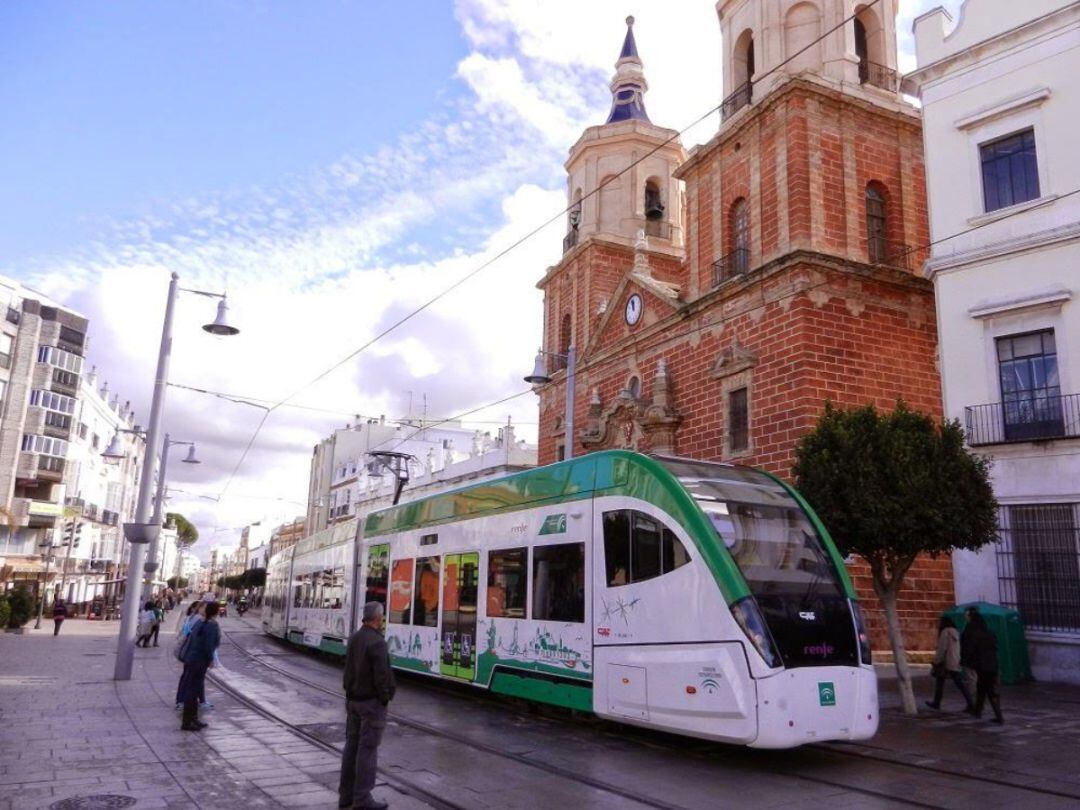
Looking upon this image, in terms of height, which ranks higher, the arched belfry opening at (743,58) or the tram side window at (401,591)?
the arched belfry opening at (743,58)

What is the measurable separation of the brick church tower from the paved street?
8.15 metres

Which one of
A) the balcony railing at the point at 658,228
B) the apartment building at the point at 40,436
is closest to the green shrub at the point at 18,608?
the apartment building at the point at 40,436

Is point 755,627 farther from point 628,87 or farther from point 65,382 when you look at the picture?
point 65,382

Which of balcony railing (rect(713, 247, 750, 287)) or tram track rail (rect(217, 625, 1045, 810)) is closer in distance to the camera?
tram track rail (rect(217, 625, 1045, 810))

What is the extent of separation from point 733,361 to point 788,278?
240 cm

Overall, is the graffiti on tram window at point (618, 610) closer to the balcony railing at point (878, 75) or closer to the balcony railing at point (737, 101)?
the balcony railing at point (737, 101)

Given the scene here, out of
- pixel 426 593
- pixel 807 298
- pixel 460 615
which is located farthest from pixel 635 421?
pixel 460 615

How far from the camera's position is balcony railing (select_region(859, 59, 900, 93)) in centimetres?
2309

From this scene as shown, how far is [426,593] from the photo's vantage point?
567 inches

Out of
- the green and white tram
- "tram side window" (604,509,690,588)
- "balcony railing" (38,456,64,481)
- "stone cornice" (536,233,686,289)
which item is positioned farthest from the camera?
"balcony railing" (38,456,64,481)

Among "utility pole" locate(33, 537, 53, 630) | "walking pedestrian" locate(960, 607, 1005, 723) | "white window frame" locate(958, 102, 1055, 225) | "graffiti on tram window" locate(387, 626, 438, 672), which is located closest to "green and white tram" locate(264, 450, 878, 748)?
"graffiti on tram window" locate(387, 626, 438, 672)

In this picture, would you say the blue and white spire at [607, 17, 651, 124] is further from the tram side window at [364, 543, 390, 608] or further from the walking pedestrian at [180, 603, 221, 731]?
the walking pedestrian at [180, 603, 221, 731]

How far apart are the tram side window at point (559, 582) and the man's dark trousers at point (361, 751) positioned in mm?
3941

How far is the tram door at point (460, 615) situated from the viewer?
502 inches
